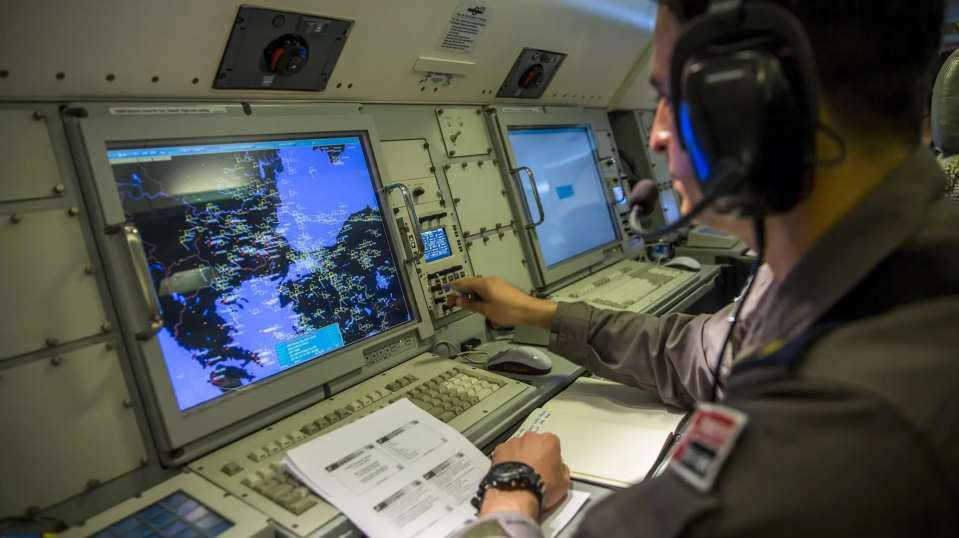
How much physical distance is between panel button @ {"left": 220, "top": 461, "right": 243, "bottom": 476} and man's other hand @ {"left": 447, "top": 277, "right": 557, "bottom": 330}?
0.80 m

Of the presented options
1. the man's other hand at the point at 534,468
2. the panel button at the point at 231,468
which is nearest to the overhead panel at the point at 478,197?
the man's other hand at the point at 534,468

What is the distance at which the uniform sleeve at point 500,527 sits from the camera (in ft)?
3.17

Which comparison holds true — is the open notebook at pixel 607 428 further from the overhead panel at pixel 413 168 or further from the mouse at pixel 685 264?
the mouse at pixel 685 264

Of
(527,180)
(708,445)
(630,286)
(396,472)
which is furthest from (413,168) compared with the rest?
(708,445)

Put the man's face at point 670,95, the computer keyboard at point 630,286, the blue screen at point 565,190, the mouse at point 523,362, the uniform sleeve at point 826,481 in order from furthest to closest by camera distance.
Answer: the blue screen at point 565,190
the computer keyboard at point 630,286
the mouse at point 523,362
the man's face at point 670,95
the uniform sleeve at point 826,481

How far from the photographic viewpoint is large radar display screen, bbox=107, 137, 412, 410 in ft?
4.07

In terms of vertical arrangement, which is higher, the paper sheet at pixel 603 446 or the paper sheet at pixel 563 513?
the paper sheet at pixel 603 446

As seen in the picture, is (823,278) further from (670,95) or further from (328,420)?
(328,420)

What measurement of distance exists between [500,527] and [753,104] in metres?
0.77

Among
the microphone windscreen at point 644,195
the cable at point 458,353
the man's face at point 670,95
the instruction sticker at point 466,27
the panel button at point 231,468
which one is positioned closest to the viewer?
the man's face at point 670,95

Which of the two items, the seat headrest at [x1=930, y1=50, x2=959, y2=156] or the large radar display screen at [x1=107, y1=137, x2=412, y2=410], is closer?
the large radar display screen at [x1=107, y1=137, x2=412, y2=410]

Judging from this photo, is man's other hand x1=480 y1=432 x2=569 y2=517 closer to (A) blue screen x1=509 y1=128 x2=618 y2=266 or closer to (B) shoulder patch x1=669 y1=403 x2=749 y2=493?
(B) shoulder patch x1=669 y1=403 x2=749 y2=493

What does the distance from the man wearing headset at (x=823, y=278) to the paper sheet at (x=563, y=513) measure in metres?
0.35

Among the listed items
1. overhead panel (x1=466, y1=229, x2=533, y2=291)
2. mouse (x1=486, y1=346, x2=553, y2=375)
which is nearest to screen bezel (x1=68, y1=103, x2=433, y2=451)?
mouse (x1=486, y1=346, x2=553, y2=375)
